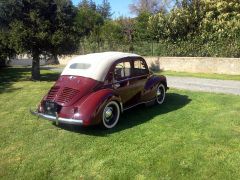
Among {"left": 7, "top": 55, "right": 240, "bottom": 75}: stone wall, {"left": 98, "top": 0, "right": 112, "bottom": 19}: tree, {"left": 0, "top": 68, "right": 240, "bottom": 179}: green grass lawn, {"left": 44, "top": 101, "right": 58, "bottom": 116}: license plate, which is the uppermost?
{"left": 98, "top": 0, "right": 112, "bottom": 19}: tree

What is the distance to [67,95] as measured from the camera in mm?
7086

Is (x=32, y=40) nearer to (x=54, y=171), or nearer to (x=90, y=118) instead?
(x=90, y=118)

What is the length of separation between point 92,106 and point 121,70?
1726 millimetres

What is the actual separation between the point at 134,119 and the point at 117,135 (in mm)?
1287

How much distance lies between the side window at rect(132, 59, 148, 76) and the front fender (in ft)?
5.45

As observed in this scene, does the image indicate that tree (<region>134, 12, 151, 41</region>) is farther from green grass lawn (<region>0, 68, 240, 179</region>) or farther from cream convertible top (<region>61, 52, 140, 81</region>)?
cream convertible top (<region>61, 52, 140, 81</region>)

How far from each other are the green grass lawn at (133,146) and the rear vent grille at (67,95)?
718mm

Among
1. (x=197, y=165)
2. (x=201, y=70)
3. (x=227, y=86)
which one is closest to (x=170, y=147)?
(x=197, y=165)

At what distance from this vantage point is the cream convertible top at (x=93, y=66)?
7.52 meters

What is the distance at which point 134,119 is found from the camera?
792cm

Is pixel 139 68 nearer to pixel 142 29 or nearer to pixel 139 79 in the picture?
pixel 139 79

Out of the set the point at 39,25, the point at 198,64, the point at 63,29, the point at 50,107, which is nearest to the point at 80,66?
the point at 50,107

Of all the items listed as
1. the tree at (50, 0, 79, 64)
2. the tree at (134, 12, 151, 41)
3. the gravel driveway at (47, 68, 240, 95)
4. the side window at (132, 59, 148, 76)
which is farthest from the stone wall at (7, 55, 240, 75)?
the side window at (132, 59, 148, 76)

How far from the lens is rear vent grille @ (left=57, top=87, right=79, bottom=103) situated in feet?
23.0
